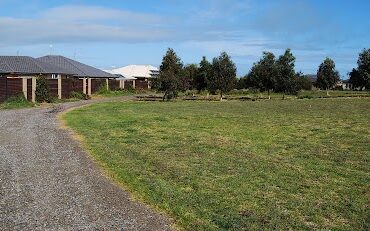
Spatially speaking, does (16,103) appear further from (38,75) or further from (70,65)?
(70,65)

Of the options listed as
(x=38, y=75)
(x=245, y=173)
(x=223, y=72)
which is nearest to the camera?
(x=245, y=173)

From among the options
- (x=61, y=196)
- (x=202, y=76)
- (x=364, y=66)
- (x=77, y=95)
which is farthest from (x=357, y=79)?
(x=61, y=196)

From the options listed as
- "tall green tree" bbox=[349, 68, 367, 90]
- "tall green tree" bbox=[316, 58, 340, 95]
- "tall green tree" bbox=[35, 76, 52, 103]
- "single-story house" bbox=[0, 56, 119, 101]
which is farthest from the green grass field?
"tall green tree" bbox=[349, 68, 367, 90]

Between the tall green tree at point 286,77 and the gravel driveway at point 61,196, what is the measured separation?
1811 inches

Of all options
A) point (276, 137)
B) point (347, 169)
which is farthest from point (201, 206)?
point (276, 137)

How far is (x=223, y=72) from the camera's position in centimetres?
5159

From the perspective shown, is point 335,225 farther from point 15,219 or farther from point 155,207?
point 15,219

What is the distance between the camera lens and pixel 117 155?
11867 millimetres

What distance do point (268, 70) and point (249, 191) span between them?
49.7 metres

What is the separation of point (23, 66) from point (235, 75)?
72.5 feet

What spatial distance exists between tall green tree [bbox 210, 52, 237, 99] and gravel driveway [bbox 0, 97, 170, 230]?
129 feet

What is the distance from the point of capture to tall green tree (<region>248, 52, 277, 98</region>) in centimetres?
5638

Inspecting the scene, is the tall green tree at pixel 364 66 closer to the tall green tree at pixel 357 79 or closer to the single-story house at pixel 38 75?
the tall green tree at pixel 357 79

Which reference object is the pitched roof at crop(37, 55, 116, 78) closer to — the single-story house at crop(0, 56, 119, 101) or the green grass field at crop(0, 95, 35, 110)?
the single-story house at crop(0, 56, 119, 101)
